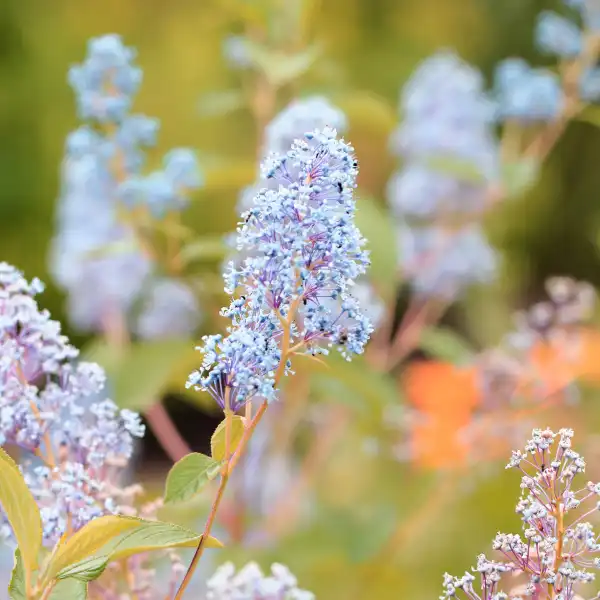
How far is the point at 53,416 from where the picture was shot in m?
0.47

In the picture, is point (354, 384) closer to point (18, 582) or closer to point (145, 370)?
point (145, 370)

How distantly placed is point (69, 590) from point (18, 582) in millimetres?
22

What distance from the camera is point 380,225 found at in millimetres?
906

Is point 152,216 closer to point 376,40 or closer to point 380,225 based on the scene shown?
point 380,225

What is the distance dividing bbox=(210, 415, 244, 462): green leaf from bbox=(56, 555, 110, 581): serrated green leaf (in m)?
0.06

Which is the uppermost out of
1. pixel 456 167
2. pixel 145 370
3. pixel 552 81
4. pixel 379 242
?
pixel 552 81

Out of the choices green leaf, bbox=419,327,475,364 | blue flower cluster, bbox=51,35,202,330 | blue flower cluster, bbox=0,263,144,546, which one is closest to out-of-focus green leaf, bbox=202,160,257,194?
blue flower cluster, bbox=51,35,202,330

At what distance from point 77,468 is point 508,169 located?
0.67 metres

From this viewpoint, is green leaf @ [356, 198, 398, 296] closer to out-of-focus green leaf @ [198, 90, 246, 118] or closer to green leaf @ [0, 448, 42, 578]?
out-of-focus green leaf @ [198, 90, 246, 118]

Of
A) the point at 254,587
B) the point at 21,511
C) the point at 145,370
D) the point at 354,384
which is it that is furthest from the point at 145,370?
the point at 21,511

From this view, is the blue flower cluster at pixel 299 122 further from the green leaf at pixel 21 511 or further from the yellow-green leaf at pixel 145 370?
the green leaf at pixel 21 511

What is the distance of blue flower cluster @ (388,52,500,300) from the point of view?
1.08 m

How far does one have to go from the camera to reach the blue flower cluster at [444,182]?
1.08 meters

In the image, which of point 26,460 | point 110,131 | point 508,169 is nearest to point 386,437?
point 508,169
